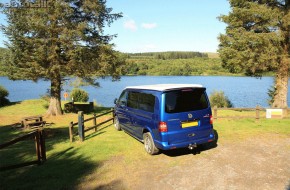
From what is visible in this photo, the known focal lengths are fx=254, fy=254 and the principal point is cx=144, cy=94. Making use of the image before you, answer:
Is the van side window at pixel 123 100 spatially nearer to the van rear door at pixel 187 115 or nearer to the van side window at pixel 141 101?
the van side window at pixel 141 101

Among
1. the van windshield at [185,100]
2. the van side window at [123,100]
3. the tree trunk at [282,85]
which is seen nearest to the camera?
the van windshield at [185,100]

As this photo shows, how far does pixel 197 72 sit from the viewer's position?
420 feet

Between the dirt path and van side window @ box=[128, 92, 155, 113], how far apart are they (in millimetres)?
1663

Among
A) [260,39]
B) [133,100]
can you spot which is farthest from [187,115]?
[260,39]

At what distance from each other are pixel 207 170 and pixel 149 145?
84.6 inches

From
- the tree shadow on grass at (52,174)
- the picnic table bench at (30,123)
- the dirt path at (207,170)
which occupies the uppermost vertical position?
the dirt path at (207,170)

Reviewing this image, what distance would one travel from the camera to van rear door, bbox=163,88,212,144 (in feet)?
24.8

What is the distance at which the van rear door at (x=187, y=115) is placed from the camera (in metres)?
7.57

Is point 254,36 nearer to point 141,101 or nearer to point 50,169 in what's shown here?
point 141,101

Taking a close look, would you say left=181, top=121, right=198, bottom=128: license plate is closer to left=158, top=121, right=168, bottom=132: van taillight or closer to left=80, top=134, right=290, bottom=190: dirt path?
left=158, top=121, right=168, bottom=132: van taillight

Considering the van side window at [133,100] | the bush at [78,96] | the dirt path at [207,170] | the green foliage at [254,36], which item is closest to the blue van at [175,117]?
the dirt path at [207,170]

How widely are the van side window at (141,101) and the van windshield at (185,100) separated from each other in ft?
2.03

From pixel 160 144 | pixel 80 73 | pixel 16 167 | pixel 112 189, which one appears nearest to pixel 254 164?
pixel 160 144

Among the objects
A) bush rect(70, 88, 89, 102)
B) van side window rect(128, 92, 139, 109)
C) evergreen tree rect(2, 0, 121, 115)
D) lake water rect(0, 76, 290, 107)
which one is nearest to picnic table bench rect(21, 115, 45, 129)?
evergreen tree rect(2, 0, 121, 115)
